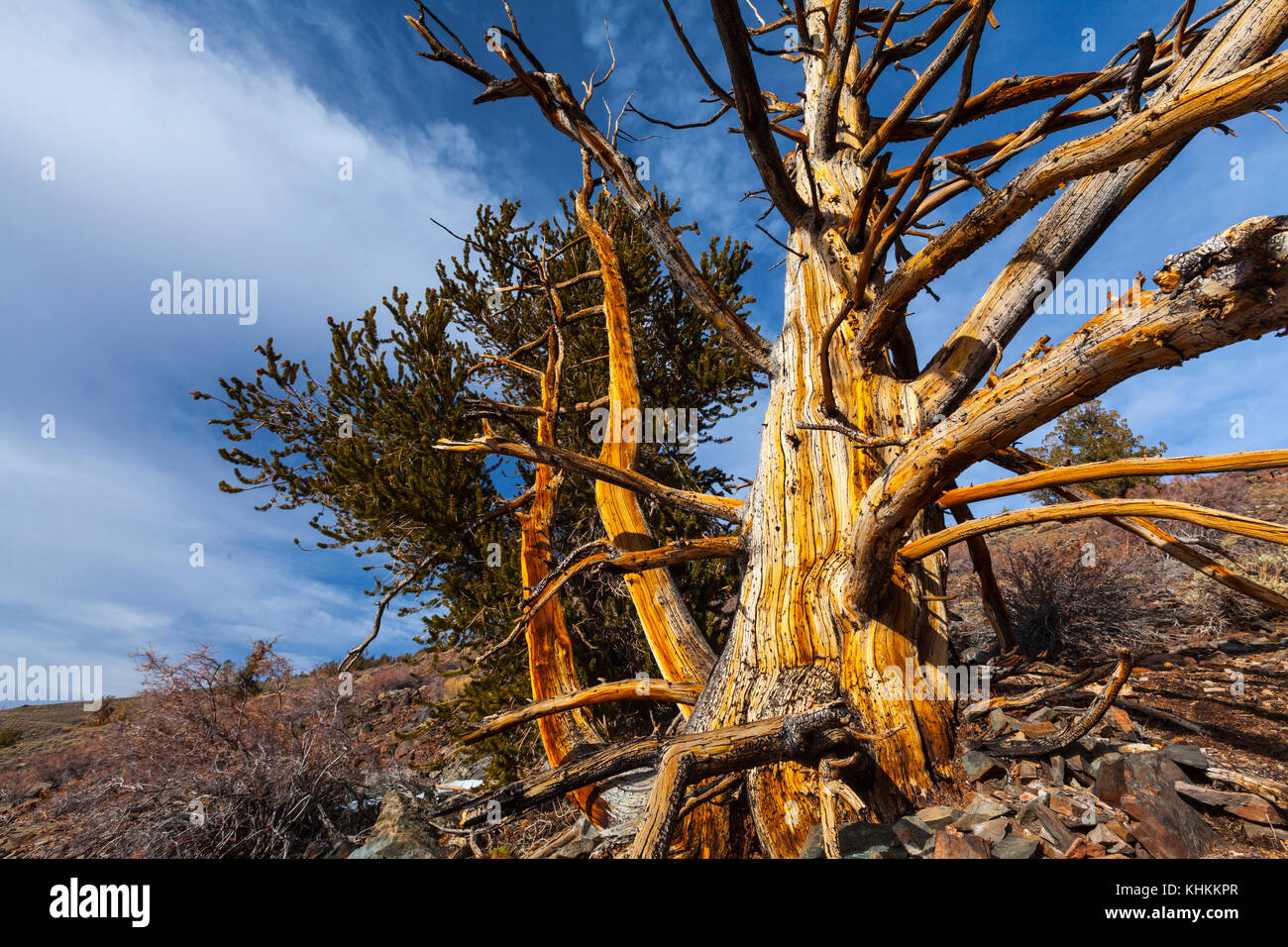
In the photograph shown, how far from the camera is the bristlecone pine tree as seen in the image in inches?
81.7

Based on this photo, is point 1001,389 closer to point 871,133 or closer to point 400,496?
point 871,133

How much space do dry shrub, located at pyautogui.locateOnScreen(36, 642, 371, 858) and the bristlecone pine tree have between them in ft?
7.55

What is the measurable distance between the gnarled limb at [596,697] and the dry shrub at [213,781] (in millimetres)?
2681

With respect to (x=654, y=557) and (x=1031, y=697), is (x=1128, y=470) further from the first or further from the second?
(x=654, y=557)

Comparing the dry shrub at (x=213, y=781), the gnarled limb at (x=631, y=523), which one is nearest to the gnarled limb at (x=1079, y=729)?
the gnarled limb at (x=631, y=523)

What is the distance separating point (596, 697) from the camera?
338 centimetres

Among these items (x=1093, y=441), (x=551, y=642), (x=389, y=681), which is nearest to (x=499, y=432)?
(x=551, y=642)

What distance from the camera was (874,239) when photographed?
9.51ft

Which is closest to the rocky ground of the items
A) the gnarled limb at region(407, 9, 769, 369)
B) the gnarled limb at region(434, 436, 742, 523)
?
the gnarled limb at region(434, 436, 742, 523)

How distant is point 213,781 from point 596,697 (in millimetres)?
3816

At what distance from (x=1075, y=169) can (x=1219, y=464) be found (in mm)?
1284

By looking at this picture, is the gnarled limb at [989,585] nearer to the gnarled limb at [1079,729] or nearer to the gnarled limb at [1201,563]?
the gnarled limb at [1201,563]
